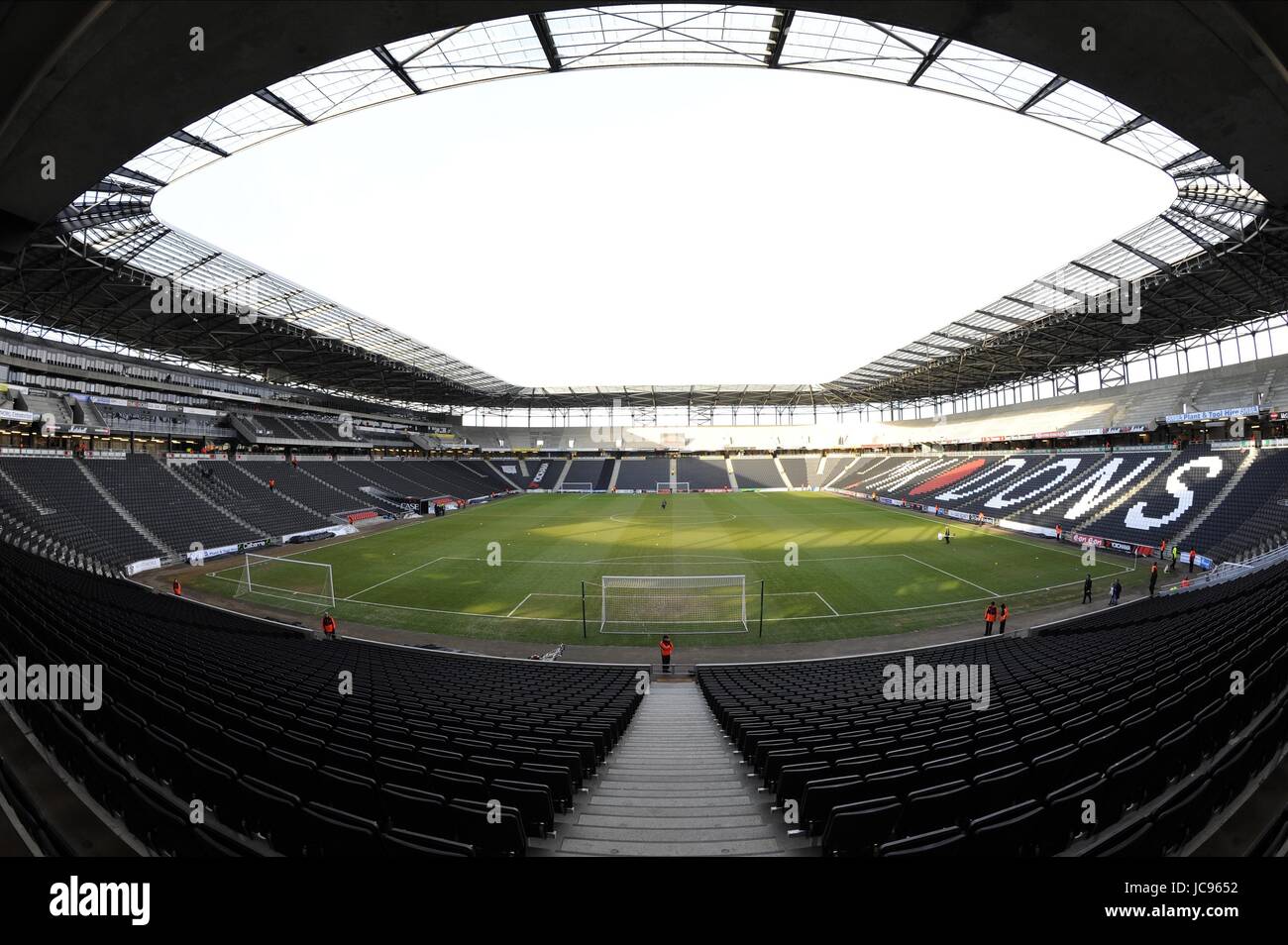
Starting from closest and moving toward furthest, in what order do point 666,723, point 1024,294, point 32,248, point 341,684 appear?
1. point 341,684
2. point 666,723
3. point 32,248
4. point 1024,294

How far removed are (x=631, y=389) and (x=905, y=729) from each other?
67.6m

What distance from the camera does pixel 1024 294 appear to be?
3256 cm

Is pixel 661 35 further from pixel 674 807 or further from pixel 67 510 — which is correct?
pixel 67 510

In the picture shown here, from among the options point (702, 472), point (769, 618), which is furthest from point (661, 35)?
point (702, 472)

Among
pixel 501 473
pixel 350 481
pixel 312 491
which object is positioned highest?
pixel 501 473

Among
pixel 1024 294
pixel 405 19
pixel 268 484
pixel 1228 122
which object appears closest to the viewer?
pixel 405 19

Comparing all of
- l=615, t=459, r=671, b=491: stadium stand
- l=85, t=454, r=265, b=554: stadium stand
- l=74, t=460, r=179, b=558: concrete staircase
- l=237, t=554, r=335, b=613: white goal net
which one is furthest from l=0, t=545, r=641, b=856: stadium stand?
l=615, t=459, r=671, b=491: stadium stand

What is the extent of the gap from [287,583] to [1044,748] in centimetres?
3042

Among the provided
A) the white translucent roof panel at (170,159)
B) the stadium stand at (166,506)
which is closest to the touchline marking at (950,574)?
the white translucent roof panel at (170,159)

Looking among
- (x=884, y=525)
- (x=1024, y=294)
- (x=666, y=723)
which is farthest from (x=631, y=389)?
(x=666, y=723)

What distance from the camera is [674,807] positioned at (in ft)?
18.4

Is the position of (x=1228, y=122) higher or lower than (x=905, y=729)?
higher

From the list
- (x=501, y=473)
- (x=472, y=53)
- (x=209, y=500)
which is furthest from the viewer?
(x=501, y=473)
